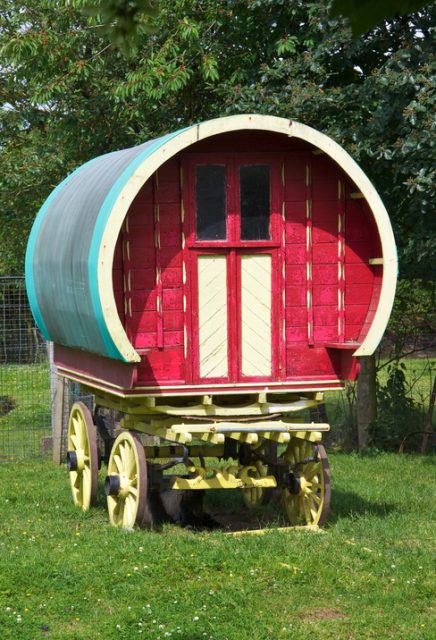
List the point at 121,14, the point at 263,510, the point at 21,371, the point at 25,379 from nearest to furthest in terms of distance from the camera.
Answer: the point at 121,14 → the point at 263,510 → the point at 21,371 → the point at 25,379

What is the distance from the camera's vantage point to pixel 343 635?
6387mm

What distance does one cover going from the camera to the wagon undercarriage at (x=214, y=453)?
8.80 meters

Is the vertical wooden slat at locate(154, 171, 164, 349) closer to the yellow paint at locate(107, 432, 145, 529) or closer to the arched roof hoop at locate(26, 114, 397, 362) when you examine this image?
the arched roof hoop at locate(26, 114, 397, 362)

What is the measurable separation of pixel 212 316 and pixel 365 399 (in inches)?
243

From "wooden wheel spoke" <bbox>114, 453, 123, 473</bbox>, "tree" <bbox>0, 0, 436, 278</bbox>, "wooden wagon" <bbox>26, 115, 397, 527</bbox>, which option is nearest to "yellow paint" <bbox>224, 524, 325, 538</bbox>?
"wooden wagon" <bbox>26, 115, 397, 527</bbox>

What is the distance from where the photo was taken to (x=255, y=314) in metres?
9.10

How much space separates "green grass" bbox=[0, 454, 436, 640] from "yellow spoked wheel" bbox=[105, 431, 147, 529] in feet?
0.64

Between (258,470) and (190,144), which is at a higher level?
(190,144)

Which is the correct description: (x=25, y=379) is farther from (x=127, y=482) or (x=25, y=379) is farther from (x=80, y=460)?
(x=127, y=482)

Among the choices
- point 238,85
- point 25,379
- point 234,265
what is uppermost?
point 238,85

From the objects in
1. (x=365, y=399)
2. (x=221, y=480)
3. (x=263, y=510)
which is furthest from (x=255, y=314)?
(x=365, y=399)

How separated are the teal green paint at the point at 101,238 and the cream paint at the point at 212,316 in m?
0.84

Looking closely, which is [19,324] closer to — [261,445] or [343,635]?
[261,445]

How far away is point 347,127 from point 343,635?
7502 mm
